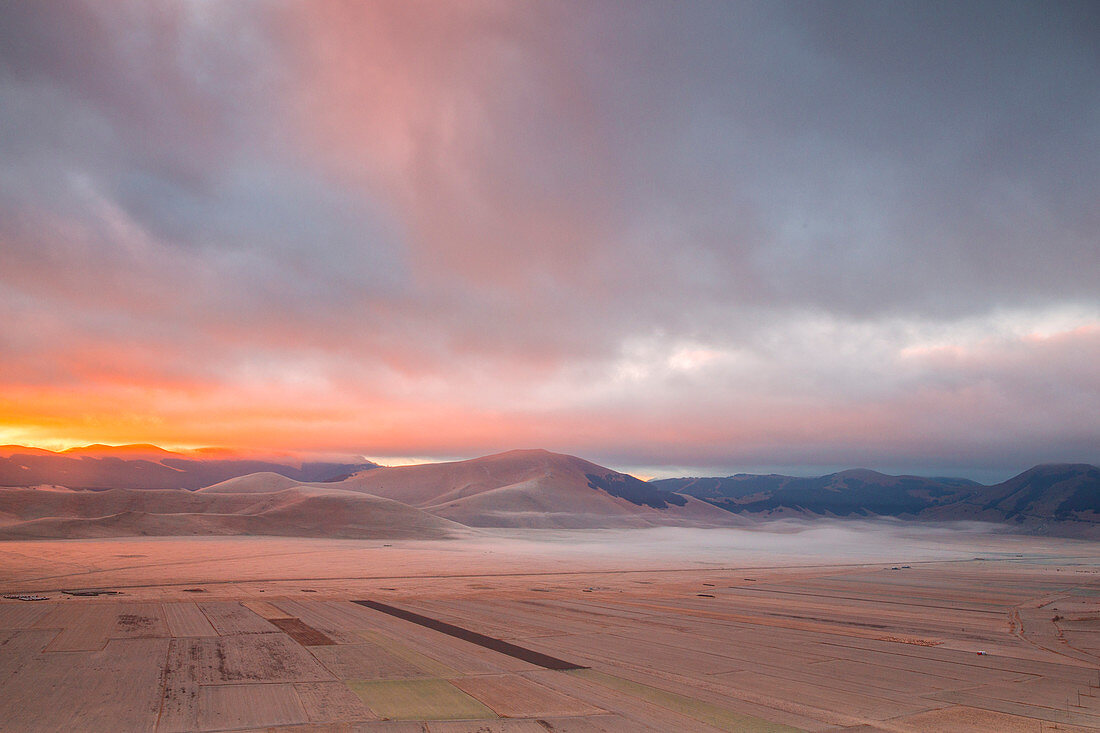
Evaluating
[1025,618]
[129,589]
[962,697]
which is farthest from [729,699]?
[129,589]

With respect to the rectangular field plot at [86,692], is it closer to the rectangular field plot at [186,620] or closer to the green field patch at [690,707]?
the rectangular field plot at [186,620]

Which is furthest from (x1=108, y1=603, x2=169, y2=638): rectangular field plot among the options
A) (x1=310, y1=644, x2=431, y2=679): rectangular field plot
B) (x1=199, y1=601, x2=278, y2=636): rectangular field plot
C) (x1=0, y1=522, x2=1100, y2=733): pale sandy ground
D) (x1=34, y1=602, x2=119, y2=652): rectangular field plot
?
(x1=310, y1=644, x2=431, y2=679): rectangular field plot

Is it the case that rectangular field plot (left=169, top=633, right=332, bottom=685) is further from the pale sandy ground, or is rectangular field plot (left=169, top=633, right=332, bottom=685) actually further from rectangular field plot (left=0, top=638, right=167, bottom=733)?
rectangular field plot (left=0, top=638, right=167, bottom=733)

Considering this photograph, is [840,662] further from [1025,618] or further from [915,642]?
[1025,618]

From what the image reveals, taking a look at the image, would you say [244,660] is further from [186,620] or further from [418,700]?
[186,620]


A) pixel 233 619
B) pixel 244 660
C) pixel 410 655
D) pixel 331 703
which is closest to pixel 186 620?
pixel 233 619
